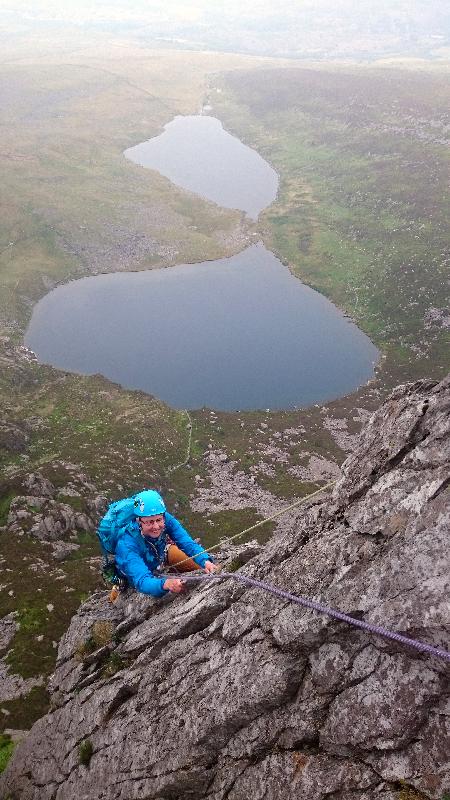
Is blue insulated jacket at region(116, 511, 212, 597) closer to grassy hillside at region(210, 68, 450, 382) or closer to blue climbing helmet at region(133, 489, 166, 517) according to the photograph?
blue climbing helmet at region(133, 489, 166, 517)

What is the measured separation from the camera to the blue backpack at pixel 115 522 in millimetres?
13016

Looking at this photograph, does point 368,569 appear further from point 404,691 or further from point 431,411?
point 431,411

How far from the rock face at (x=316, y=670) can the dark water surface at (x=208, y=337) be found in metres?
63.2

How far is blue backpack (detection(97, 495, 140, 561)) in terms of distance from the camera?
13016mm

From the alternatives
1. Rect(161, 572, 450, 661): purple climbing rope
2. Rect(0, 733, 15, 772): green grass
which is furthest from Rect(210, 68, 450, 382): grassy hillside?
Rect(161, 572, 450, 661): purple climbing rope

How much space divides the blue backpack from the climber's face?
536 mm

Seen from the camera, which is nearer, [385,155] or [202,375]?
[202,375]

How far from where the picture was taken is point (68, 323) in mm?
92562

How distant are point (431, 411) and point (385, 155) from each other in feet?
501

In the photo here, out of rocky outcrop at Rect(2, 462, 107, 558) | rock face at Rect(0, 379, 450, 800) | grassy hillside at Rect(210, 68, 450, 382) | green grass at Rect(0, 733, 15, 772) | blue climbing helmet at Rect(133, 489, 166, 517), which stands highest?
grassy hillside at Rect(210, 68, 450, 382)

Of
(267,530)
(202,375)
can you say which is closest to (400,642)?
(267,530)

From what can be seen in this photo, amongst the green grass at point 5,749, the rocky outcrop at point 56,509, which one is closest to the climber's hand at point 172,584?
the green grass at point 5,749

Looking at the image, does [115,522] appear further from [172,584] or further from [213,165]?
[213,165]

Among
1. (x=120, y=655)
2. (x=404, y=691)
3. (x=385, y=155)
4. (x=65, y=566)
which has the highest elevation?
(x=385, y=155)
